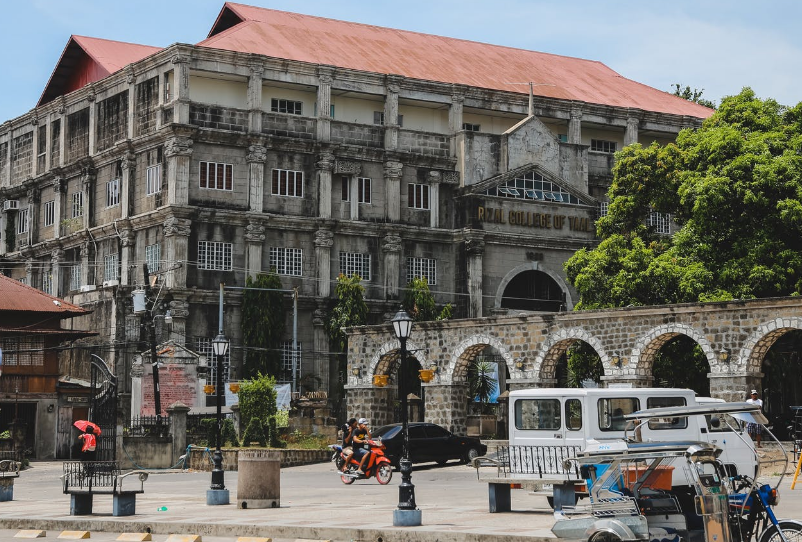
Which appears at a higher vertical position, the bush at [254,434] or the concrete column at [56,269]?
the concrete column at [56,269]

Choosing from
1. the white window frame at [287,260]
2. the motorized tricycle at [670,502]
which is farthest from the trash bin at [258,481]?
the white window frame at [287,260]

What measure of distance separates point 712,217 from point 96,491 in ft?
81.1

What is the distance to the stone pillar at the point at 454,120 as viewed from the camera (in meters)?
59.4

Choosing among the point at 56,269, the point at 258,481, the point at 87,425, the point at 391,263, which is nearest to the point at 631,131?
the point at 391,263

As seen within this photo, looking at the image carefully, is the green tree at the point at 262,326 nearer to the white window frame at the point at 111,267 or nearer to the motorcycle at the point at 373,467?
the white window frame at the point at 111,267

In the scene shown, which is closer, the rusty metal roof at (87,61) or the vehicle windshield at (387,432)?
the vehicle windshield at (387,432)

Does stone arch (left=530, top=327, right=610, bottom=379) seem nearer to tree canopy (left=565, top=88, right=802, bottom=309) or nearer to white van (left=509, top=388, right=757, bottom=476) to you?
tree canopy (left=565, top=88, right=802, bottom=309)

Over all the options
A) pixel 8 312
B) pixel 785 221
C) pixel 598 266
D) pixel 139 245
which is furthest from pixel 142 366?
pixel 785 221

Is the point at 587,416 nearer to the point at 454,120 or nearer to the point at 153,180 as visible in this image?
the point at 153,180

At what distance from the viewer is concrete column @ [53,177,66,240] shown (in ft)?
205

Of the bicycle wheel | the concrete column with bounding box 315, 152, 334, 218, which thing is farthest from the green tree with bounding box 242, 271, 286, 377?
the bicycle wheel

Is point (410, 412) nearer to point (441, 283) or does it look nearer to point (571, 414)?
point (441, 283)

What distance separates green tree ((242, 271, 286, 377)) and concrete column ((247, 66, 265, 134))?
6.49m

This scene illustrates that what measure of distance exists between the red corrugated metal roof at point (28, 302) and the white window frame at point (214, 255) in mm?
5203
